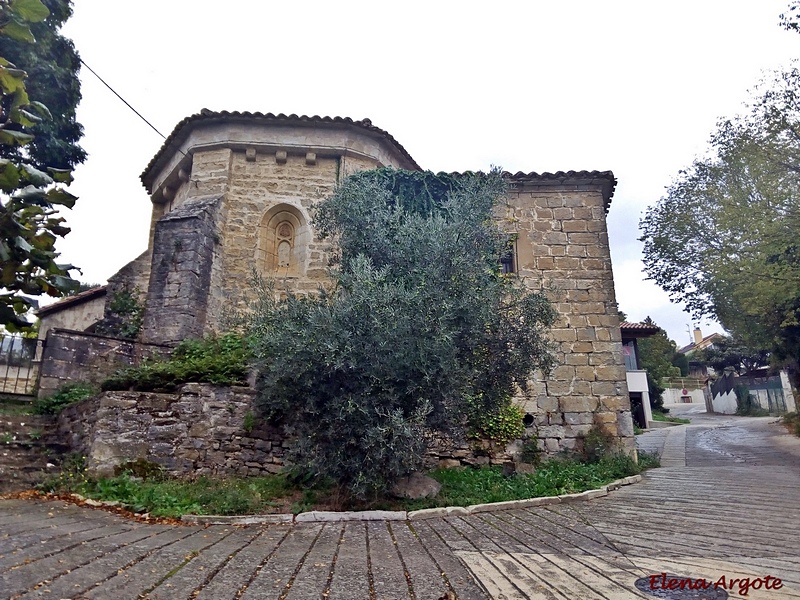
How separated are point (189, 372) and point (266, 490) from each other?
2.32 metres

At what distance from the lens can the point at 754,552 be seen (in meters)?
4.53

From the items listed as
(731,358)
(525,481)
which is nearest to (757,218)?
(525,481)

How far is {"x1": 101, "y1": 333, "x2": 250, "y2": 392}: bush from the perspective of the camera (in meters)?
8.15

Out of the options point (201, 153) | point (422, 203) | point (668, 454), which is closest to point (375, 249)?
point (422, 203)

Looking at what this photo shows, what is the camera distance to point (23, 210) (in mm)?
8883

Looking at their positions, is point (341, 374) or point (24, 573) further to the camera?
point (341, 374)

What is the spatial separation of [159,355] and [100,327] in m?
2.95

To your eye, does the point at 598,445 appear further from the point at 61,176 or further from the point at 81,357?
the point at 61,176

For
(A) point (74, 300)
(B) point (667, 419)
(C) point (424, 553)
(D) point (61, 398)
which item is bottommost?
(C) point (424, 553)

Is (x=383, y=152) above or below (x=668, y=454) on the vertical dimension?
above

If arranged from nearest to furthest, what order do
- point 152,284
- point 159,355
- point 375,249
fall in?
point 375,249 → point 159,355 → point 152,284

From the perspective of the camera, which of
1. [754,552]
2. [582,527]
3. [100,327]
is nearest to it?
[754,552]

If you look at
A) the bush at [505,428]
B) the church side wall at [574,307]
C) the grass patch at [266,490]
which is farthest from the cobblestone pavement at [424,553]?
the church side wall at [574,307]

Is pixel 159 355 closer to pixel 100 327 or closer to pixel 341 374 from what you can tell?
pixel 100 327
